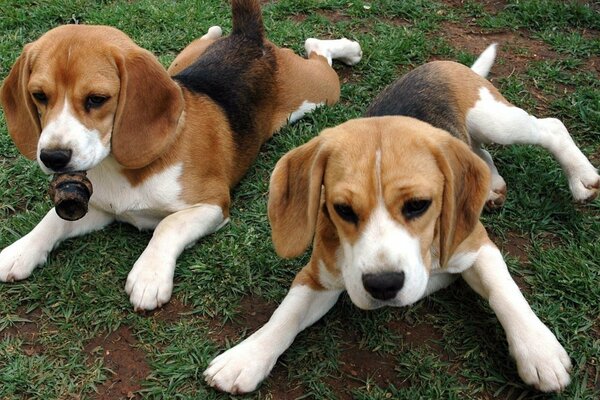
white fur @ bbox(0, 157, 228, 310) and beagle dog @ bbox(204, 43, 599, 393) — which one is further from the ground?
beagle dog @ bbox(204, 43, 599, 393)

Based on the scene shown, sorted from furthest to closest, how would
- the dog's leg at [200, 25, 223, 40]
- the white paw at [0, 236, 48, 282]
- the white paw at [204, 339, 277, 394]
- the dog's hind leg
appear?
the dog's leg at [200, 25, 223, 40] < the dog's hind leg < the white paw at [0, 236, 48, 282] < the white paw at [204, 339, 277, 394]

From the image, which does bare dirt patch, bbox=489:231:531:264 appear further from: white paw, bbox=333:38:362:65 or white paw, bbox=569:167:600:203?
white paw, bbox=333:38:362:65

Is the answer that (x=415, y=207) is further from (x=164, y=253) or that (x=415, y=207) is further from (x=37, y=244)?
(x=37, y=244)

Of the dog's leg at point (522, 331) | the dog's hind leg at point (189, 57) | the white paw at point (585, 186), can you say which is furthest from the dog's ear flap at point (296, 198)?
the dog's hind leg at point (189, 57)

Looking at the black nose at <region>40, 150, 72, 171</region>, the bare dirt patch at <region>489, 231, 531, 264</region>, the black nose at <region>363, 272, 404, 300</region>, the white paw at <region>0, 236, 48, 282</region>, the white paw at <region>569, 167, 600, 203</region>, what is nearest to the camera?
the black nose at <region>363, 272, 404, 300</region>

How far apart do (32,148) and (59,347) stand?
1359mm

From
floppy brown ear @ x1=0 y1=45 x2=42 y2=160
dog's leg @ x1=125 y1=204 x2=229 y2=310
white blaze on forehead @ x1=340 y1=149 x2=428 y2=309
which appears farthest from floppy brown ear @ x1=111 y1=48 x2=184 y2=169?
white blaze on forehead @ x1=340 y1=149 x2=428 y2=309

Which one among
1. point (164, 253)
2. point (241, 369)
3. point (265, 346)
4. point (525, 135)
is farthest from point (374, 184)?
point (525, 135)

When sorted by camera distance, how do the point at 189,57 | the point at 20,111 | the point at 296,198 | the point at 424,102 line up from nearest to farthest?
the point at 296,198 < the point at 20,111 < the point at 424,102 < the point at 189,57

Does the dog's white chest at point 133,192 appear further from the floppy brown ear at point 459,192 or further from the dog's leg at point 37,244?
the floppy brown ear at point 459,192

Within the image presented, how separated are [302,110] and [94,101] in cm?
224

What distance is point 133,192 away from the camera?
4.74 m

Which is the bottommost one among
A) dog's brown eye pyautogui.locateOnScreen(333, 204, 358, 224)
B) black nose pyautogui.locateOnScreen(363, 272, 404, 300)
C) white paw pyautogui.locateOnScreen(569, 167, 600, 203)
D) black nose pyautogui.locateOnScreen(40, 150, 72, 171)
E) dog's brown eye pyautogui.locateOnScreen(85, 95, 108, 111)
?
white paw pyautogui.locateOnScreen(569, 167, 600, 203)

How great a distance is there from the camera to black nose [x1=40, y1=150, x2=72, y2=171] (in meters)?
4.10
